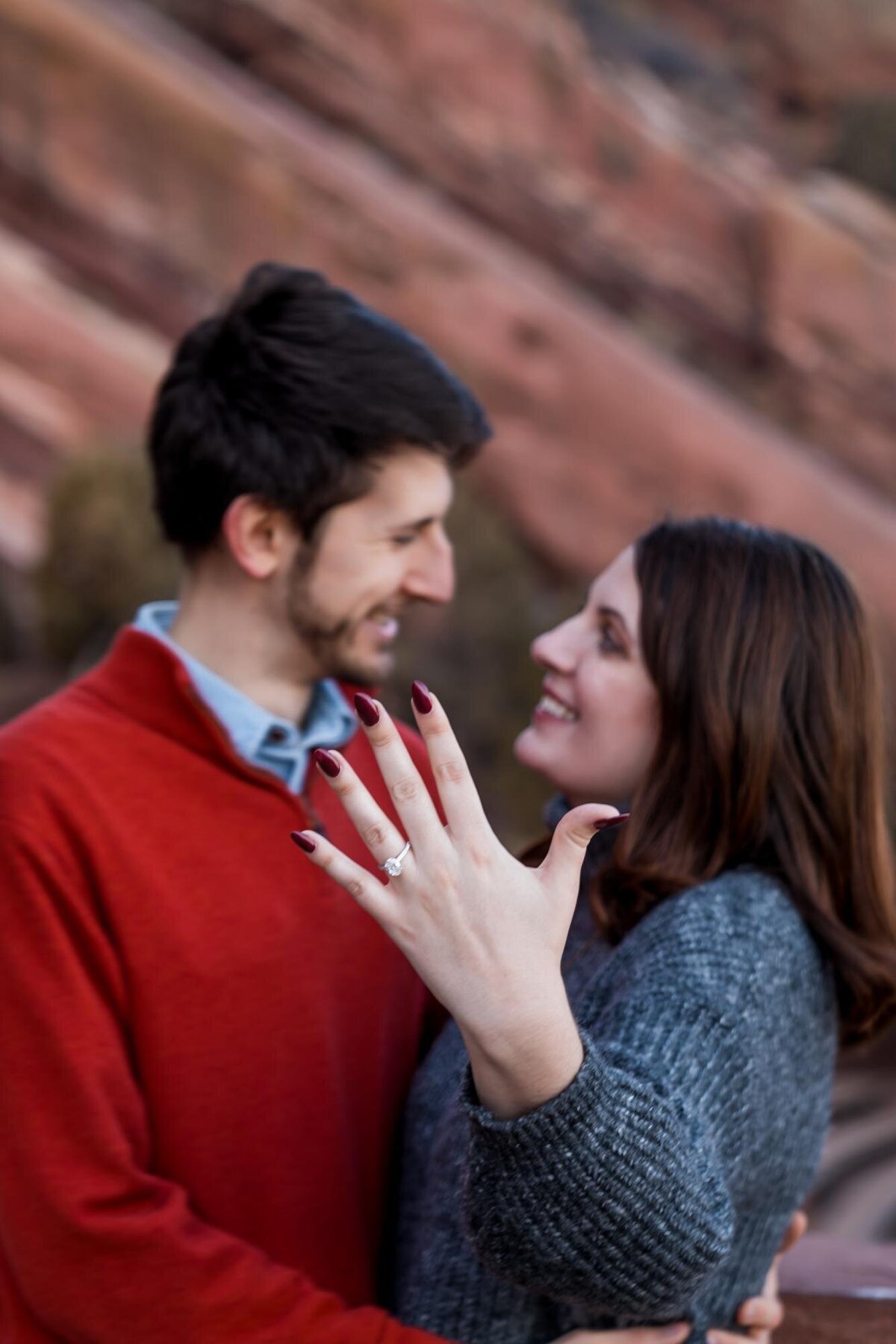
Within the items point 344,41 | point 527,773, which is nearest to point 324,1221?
point 527,773

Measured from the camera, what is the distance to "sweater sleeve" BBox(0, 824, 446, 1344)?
153 cm

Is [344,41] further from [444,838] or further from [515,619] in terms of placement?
[444,838]

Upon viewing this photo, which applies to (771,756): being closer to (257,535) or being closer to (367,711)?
(367,711)

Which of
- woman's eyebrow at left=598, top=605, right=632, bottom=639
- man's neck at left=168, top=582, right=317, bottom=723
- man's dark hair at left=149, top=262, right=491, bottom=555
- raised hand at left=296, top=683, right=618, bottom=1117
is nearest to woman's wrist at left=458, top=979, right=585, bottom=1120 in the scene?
raised hand at left=296, top=683, right=618, bottom=1117

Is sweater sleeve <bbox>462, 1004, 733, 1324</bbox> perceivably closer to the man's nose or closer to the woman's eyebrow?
the woman's eyebrow

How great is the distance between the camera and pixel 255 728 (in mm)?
2014

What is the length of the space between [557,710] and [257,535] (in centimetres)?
54

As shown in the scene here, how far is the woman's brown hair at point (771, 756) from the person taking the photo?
1672 mm

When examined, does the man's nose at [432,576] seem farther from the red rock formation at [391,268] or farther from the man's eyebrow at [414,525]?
the red rock formation at [391,268]

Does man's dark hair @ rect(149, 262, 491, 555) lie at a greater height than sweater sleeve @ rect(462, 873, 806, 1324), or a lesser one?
greater

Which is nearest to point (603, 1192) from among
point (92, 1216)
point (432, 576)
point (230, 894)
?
point (92, 1216)

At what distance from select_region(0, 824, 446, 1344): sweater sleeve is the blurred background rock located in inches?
165

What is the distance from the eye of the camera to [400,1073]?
6.51 feet

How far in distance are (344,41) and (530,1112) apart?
12601 mm
